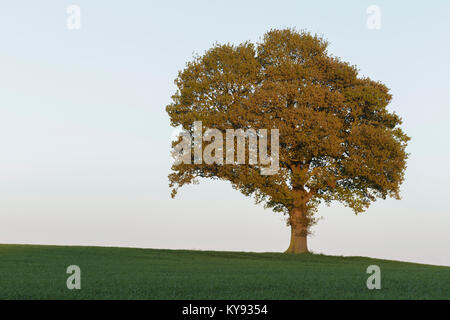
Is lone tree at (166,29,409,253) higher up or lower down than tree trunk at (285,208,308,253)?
higher up

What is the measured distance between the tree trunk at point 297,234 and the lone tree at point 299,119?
3.4 inches

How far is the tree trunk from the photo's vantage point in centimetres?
4712

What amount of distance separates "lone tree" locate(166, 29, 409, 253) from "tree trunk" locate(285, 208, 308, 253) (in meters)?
0.09

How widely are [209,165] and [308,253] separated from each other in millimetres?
11236

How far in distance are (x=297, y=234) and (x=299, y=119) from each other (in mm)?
10318

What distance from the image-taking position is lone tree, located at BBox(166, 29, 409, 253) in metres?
44.5

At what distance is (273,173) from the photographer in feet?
148

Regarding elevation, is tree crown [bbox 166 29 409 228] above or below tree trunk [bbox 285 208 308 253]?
above

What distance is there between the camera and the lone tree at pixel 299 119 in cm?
4447

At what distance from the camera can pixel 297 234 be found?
47.6 m

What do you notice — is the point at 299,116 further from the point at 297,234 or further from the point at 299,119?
the point at 297,234
